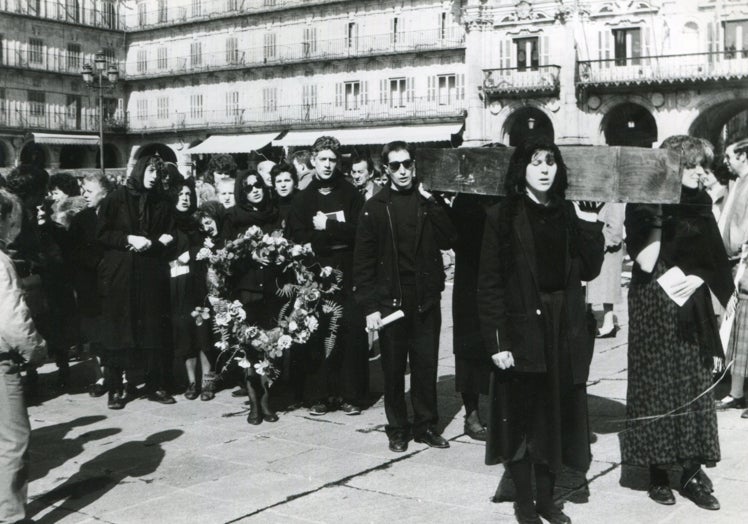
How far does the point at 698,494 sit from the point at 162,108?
145ft

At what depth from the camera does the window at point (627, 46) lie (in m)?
32.0

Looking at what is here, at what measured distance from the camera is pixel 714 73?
98.3ft

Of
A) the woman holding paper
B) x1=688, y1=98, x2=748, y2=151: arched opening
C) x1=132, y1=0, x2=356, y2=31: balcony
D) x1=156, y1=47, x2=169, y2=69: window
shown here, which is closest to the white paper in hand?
the woman holding paper

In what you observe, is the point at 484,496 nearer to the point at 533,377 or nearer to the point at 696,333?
the point at 533,377

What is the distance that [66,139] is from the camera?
43469 mm

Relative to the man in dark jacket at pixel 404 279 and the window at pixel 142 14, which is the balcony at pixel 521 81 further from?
the man in dark jacket at pixel 404 279

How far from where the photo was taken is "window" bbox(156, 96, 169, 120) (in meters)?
45.6

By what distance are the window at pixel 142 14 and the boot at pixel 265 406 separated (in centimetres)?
4468

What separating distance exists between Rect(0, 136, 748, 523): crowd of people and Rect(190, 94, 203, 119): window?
36461mm

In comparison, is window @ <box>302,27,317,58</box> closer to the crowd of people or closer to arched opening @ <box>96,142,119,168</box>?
arched opening @ <box>96,142,119,168</box>

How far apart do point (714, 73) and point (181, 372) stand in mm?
26533

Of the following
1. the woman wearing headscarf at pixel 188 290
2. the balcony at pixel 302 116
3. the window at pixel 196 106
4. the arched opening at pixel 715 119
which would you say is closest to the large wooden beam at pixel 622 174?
the woman wearing headscarf at pixel 188 290

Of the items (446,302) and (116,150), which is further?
(116,150)

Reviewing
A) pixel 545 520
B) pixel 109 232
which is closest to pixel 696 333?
pixel 545 520
